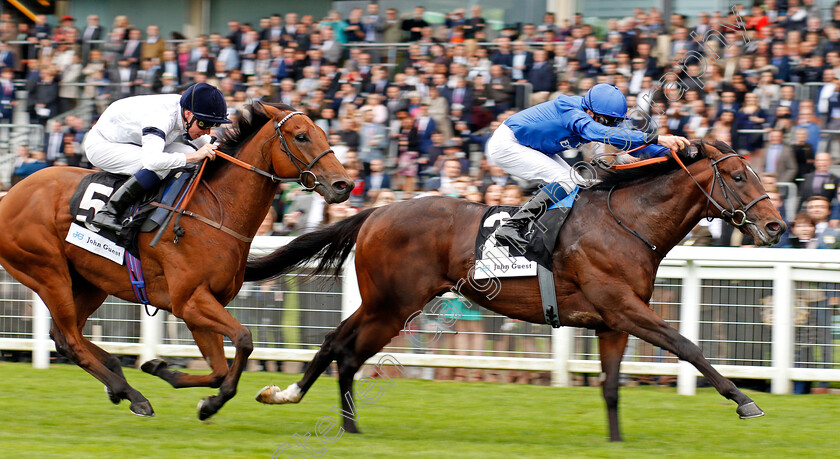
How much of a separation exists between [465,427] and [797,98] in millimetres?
5114

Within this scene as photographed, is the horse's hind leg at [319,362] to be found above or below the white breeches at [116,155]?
below

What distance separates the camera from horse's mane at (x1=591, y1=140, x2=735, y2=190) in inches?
196

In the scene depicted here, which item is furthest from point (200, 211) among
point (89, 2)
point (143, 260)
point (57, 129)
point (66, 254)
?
point (89, 2)

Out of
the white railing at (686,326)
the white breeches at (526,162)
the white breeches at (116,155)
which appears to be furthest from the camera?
the white railing at (686,326)

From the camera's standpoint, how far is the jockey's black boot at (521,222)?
16.7 ft

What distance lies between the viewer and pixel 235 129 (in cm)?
527

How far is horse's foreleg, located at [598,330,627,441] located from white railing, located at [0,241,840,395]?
1.64m

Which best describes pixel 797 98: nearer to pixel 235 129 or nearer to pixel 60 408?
pixel 235 129

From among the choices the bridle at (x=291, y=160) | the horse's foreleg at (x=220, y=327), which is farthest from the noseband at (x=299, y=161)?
the horse's foreleg at (x=220, y=327)

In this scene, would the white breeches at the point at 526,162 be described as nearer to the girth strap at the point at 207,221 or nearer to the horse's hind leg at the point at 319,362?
the horse's hind leg at the point at 319,362

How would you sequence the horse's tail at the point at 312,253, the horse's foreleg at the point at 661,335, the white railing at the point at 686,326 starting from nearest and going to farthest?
the horse's foreleg at the point at 661,335 → the horse's tail at the point at 312,253 → the white railing at the point at 686,326

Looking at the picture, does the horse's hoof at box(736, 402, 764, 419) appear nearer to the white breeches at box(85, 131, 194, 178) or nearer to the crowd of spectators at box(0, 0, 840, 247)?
the crowd of spectators at box(0, 0, 840, 247)

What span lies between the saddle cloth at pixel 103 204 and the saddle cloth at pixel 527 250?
5.40 ft

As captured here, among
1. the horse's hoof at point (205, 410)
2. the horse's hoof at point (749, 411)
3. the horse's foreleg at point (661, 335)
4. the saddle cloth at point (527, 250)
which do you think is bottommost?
the horse's hoof at point (205, 410)
